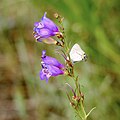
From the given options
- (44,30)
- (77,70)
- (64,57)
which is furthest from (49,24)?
(77,70)

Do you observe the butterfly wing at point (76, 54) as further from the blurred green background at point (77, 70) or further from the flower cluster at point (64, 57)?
the blurred green background at point (77, 70)

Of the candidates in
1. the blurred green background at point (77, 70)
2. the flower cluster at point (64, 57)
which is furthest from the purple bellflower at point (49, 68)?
the blurred green background at point (77, 70)

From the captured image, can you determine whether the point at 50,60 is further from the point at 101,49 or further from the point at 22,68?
the point at 22,68

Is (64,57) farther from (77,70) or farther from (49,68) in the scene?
(77,70)

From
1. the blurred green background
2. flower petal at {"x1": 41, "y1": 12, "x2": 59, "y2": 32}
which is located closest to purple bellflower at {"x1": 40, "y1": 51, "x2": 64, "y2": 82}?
flower petal at {"x1": 41, "y1": 12, "x2": 59, "y2": 32}

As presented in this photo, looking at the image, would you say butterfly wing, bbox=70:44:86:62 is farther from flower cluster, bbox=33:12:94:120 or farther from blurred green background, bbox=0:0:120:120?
blurred green background, bbox=0:0:120:120

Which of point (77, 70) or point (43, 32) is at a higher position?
point (77, 70)

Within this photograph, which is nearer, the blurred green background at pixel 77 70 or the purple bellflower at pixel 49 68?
the purple bellflower at pixel 49 68

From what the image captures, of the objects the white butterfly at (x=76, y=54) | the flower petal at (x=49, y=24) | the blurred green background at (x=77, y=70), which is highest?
the blurred green background at (x=77, y=70)
